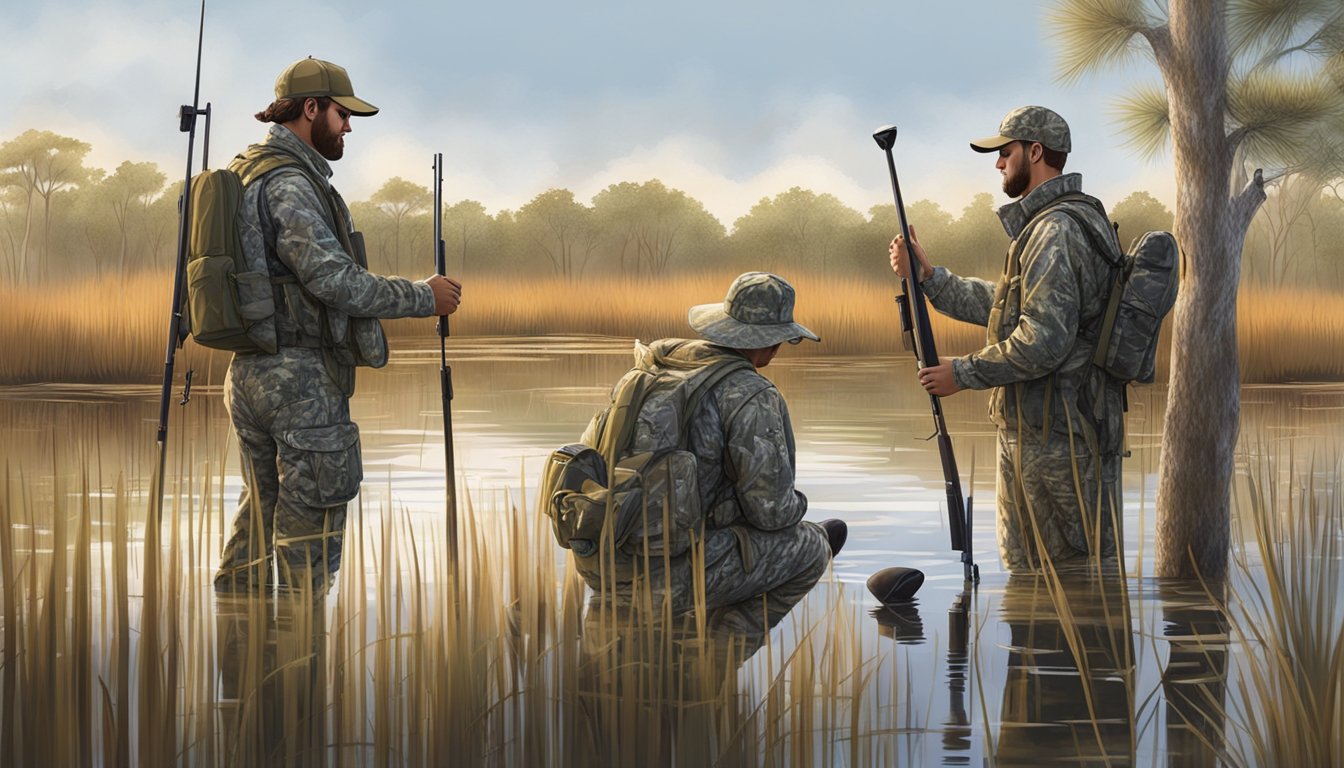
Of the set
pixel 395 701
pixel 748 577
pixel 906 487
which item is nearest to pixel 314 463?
pixel 748 577

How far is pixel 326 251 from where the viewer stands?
18.7 feet

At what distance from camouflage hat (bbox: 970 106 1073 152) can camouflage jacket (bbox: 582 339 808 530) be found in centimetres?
140

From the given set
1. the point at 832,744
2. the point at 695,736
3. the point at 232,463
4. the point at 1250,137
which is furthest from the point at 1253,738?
the point at 232,463

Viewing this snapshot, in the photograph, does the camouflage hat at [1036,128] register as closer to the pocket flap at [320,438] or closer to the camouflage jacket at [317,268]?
the camouflage jacket at [317,268]

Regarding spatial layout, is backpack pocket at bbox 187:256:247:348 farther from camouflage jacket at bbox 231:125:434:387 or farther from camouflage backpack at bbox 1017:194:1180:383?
camouflage backpack at bbox 1017:194:1180:383

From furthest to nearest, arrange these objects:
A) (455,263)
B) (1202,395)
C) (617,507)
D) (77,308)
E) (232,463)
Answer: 1. (455,263)
2. (77,308)
3. (232,463)
4. (1202,395)
5. (617,507)

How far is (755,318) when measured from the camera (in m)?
5.45

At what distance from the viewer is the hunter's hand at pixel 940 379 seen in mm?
5930

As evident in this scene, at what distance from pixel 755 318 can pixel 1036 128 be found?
1366mm

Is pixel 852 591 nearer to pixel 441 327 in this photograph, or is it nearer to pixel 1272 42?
pixel 441 327

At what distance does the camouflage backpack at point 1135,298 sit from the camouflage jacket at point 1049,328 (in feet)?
0.14

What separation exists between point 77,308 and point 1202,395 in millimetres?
13705

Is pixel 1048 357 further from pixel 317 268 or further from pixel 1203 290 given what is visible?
pixel 317 268

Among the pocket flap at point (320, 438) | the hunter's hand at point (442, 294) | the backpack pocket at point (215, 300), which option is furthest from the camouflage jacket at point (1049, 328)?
the backpack pocket at point (215, 300)
